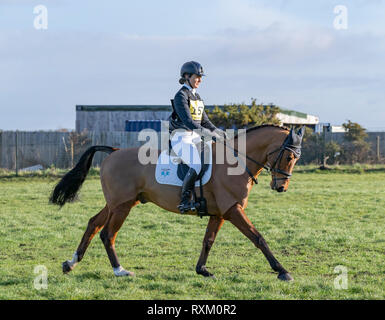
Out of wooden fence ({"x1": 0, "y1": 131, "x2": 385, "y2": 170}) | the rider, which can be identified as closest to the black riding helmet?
the rider

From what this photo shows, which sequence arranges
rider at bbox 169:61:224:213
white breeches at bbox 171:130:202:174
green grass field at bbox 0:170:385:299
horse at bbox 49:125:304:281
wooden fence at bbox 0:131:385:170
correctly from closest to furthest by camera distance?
1. green grass field at bbox 0:170:385:299
2. horse at bbox 49:125:304:281
3. rider at bbox 169:61:224:213
4. white breeches at bbox 171:130:202:174
5. wooden fence at bbox 0:131:385:170

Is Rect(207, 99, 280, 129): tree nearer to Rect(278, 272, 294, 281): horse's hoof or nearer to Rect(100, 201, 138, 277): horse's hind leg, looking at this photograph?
Rect(100, 201, 138, 277): horse's hind leg

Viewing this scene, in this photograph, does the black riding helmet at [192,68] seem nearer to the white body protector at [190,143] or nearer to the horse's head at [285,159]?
the white body protector at [190,143]

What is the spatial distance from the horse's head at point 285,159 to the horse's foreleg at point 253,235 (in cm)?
62

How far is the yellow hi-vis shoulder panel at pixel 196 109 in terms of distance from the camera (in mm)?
7666

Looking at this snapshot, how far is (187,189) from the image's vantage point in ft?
24.6

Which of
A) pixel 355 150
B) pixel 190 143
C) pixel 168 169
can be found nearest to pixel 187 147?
pixel 190 143

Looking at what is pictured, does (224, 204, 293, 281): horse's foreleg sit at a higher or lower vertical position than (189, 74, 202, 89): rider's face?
lower

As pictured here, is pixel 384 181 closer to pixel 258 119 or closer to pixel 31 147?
pixel 258 119

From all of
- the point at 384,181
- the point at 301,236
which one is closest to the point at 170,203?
the point at 301,236

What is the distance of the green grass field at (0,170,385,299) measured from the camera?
6.70 meters

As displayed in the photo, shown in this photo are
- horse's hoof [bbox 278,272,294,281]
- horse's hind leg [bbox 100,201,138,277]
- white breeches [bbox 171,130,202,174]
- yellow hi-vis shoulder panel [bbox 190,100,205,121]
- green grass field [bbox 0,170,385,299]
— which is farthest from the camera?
horse's hind leg [bbox 100,201,138,277]

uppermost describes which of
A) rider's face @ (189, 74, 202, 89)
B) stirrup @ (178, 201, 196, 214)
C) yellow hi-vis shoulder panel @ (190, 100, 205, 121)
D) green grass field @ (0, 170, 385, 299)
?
rider's face @ (189, 74, 202, 89)

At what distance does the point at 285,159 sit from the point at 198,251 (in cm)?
308
